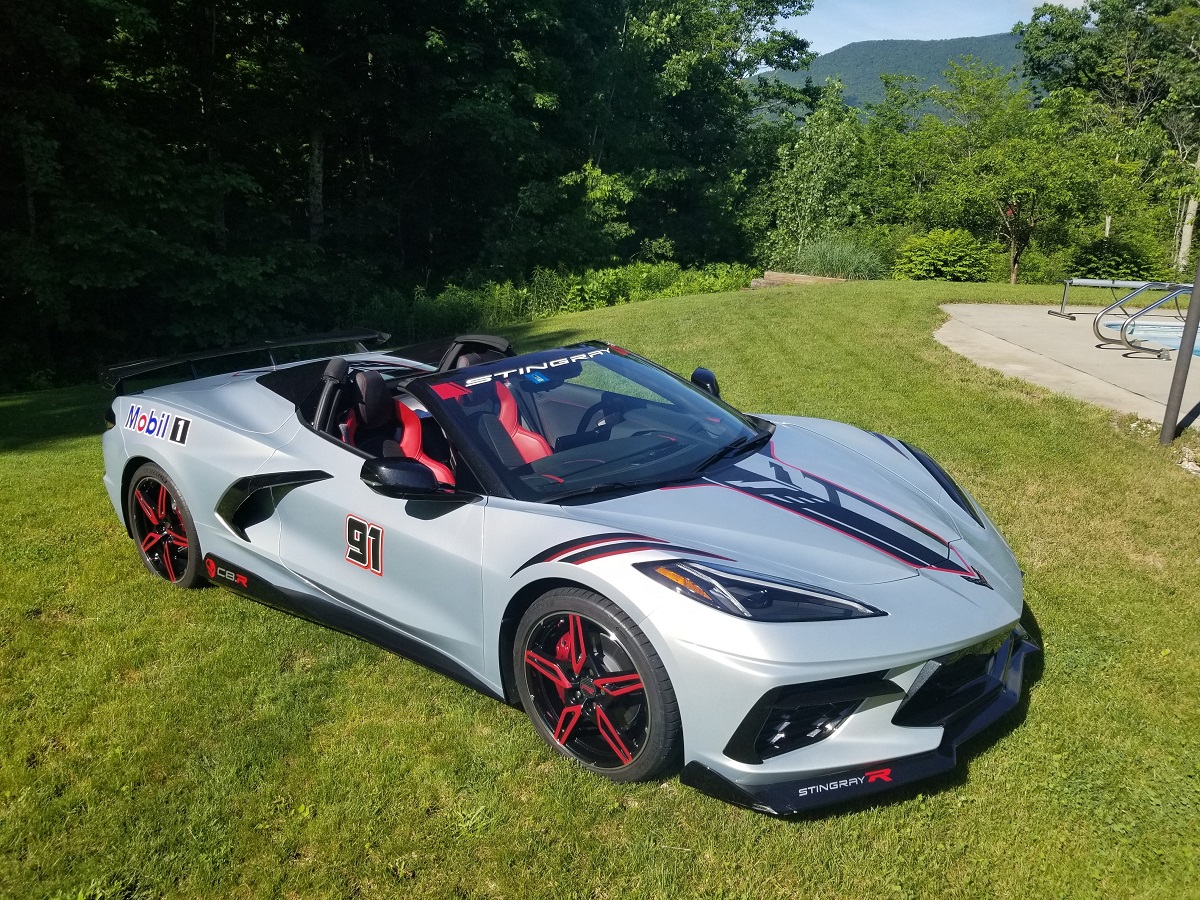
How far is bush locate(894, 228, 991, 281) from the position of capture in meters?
18.8

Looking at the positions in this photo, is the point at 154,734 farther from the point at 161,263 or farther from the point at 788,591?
the point at 161,263

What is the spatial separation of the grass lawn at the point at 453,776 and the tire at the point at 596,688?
0.12 metres

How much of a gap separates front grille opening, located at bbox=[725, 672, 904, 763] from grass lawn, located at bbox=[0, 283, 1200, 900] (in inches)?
12.3

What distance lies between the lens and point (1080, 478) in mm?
5941

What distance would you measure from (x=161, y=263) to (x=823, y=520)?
15844 mm

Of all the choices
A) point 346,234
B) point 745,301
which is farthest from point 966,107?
point 346,234

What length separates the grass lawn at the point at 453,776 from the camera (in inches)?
101

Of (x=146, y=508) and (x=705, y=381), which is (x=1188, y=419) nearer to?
(x=705, y=381)

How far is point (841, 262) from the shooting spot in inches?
755

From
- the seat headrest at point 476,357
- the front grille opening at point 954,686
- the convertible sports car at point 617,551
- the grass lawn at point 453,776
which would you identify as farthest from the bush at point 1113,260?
the front grille opening at point 954,686

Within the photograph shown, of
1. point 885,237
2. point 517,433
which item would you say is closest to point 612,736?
point 517,433

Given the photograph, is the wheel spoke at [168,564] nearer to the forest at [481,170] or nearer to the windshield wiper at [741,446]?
the windshield wiper at [741,446]

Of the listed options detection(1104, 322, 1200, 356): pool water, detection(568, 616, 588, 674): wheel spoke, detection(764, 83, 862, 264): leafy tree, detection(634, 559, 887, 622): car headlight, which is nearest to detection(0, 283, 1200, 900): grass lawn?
detection(568, 616, 588, 674): wheel spoke

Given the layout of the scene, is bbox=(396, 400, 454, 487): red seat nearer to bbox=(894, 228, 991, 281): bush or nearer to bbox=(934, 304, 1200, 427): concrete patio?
bbox=(934, 304, 1200, 427): concrete patio
